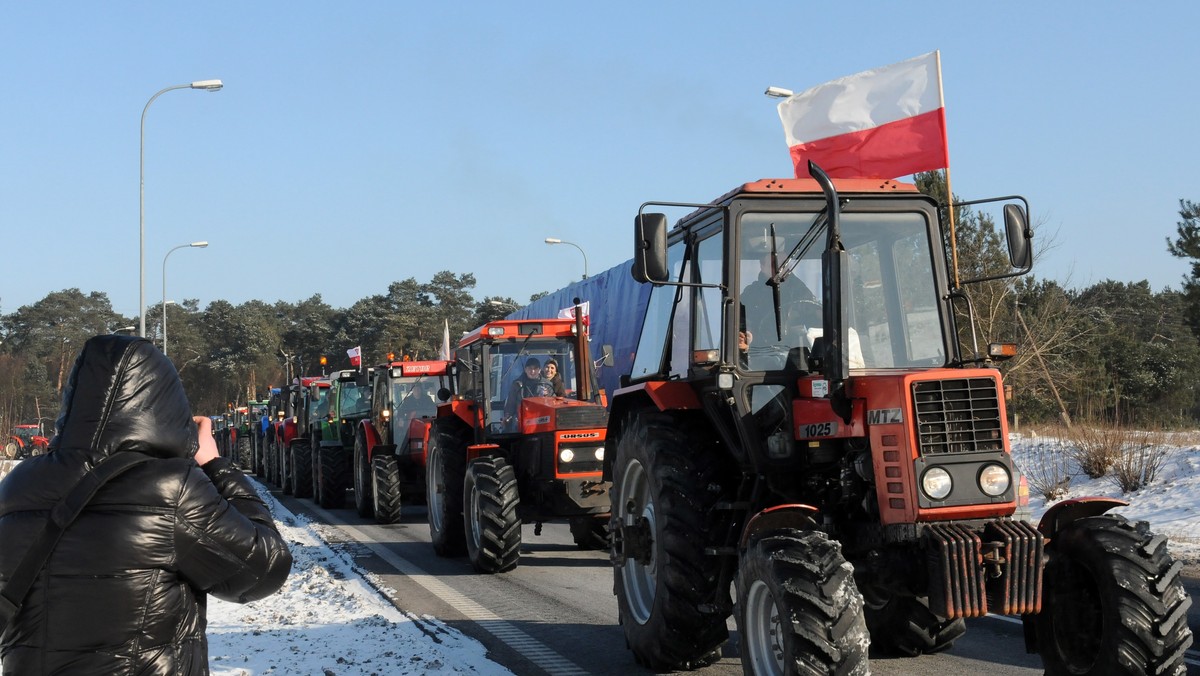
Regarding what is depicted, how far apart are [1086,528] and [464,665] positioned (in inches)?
→ 124

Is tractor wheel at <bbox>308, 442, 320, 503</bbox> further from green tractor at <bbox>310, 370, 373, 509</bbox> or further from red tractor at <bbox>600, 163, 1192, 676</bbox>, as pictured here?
red tractor at <bbox>600, 163, 1192, 676</bbox>

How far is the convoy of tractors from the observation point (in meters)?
4.59

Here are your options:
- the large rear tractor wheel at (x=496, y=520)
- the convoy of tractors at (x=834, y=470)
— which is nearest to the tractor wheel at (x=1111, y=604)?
the convoy of tractors at (x=834, y=470)

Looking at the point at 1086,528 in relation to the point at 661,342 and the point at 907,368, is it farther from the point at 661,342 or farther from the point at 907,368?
the point at 661,342

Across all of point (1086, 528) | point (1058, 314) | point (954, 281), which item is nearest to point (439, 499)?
point (954, 281)

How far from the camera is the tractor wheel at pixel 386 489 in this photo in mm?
15766

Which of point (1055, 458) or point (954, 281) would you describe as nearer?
point (954, 281)

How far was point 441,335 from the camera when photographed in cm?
6656

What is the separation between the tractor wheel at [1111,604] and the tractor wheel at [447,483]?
7.18 m

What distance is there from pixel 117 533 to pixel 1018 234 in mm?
4272

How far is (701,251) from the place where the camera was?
633cm

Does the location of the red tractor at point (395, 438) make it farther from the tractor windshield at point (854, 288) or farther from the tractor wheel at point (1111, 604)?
the tractor wheel at point (1111, 604)

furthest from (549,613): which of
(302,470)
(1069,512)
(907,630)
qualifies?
(302,470)

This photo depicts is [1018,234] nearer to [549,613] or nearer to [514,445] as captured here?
[549,613]
